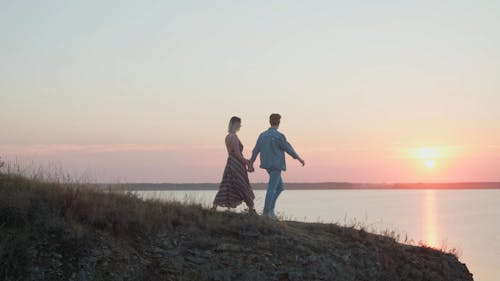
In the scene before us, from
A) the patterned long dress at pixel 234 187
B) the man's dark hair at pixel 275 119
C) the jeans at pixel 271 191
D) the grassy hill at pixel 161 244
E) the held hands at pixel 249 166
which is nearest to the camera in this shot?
the grassy hill at pixel 161 244

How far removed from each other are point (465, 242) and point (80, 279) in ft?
120

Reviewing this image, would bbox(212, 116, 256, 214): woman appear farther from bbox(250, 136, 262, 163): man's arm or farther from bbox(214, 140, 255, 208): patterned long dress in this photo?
bbox(250, 136, 262, 163): man's arm

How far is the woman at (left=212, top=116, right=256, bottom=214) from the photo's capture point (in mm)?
12719

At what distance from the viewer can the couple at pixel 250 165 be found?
12.8m

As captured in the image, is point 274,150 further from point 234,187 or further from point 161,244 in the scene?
point 161,244

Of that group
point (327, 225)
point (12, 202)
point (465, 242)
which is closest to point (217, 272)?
point (12, 202)

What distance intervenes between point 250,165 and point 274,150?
641 mm

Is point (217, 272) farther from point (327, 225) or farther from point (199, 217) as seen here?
point (327, 225)

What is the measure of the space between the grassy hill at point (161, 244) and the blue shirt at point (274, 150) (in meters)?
1.49

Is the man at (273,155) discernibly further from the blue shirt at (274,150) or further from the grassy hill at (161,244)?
the grassy hill at (161,244)

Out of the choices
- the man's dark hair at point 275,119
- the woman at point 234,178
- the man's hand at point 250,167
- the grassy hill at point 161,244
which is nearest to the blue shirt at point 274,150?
the man's dark hair at point 275,119

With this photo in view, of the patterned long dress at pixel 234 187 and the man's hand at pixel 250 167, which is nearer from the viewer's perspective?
the patterned long dress at pixel 234 187

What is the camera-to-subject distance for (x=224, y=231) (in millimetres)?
10773

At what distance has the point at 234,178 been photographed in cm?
1284
